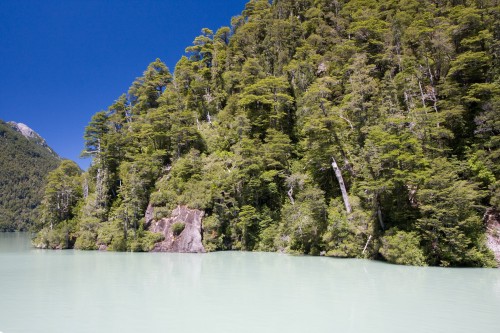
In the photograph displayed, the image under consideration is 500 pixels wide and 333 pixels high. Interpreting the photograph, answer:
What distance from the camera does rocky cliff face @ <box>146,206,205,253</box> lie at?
27.4m

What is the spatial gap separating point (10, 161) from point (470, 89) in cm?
16330

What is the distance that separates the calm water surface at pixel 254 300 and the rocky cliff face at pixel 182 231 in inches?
388

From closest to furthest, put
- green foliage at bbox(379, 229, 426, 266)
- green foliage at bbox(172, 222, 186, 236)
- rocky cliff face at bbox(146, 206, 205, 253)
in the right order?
green foliage at bbox(379, 229, 426, 266), rocky cliff face at bbox(146, 206, 205, 253), green foliage at bbox(172, 222, 186, 236)

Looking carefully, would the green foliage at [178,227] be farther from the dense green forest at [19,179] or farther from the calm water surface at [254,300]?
the dense green forest at [19,179]

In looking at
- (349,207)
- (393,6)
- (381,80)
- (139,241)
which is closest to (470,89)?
(381,80)

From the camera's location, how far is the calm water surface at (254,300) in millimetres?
7910

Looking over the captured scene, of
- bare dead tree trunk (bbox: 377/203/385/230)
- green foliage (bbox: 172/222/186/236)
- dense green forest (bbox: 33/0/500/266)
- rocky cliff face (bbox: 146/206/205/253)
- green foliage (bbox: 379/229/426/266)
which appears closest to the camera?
green foliage (bbox: 379/229/426/266)

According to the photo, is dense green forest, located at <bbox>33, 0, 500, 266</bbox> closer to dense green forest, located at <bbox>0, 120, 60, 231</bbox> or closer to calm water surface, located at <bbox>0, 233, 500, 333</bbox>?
calm water surface, located at <bbox>0, 233, 500, 333</bbox>

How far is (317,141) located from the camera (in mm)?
24578

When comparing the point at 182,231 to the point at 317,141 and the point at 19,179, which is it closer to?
the point at 317,141

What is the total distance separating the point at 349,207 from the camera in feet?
73.6

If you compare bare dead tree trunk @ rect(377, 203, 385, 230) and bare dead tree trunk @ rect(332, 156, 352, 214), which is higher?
bare dead tree trunk @ rect(332, 156, 352, 214)

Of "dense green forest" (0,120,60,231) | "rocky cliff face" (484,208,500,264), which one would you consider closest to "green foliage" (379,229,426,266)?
"rocky cliff face" (484,208,500,264)

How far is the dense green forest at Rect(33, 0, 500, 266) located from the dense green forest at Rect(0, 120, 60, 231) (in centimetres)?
7041
